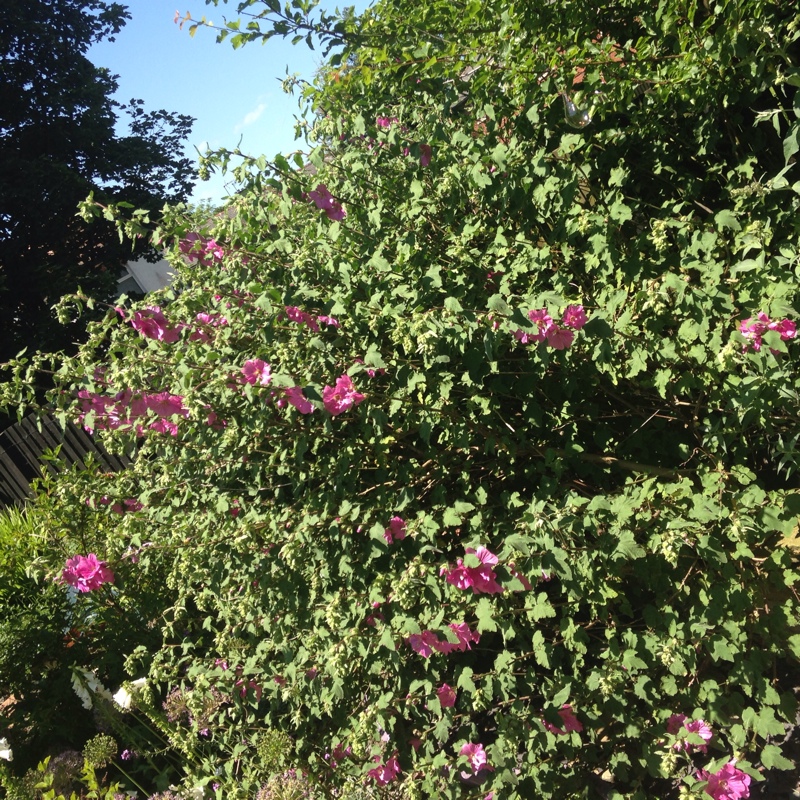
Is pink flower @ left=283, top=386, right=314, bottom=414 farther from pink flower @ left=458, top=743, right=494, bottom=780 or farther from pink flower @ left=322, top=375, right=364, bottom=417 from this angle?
pink flower @ left=458, top=743, right=494, bottom=780

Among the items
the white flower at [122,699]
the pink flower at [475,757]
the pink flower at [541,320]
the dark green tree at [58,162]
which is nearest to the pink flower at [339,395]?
the pink flower at [541,320]

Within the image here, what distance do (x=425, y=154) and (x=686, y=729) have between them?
195 centimetres

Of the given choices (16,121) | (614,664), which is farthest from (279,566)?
(16,121)

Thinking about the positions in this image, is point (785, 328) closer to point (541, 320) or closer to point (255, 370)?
point (541, 320)

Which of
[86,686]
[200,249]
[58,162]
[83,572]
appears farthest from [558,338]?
[58,162]

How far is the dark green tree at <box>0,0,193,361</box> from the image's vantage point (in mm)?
13414

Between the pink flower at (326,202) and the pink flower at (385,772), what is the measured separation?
71.3 inches

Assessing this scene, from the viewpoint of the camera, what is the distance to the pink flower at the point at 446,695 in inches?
101

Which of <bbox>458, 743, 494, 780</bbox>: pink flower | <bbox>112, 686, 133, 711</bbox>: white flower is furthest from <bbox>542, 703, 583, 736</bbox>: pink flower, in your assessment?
<bbox>112, 686, 133, 711</bbox>: white flower

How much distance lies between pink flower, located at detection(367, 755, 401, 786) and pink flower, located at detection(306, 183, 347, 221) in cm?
181

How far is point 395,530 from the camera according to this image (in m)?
2.49

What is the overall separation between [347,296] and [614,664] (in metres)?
1.34

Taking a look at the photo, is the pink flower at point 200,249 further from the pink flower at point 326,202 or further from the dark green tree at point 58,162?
the dark green tree at point 58,162

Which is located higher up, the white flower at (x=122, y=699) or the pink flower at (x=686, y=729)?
the white flower at (x=122, y=699)
